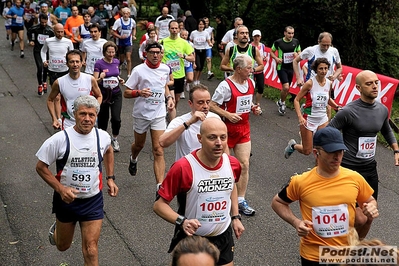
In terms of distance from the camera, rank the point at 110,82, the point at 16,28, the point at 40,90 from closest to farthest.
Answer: the point at 110,82, the point at 40,90, the point at 16,28

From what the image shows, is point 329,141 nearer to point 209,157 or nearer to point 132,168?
point 209,157

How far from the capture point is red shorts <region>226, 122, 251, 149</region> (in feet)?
23.1

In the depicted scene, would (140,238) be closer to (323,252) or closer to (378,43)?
(323,252)

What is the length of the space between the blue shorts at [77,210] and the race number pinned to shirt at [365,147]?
260 cm

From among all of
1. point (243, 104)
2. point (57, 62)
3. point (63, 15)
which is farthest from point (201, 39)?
point (243, 104)

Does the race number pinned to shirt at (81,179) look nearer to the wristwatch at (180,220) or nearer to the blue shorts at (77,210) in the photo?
the blue shorts at (77,210)

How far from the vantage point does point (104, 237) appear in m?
6.64

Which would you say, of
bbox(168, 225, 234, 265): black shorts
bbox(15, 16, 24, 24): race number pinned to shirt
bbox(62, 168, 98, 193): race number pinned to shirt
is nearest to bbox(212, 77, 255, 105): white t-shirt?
bbox(62, 168, 98, 193): race number pinned to shirt

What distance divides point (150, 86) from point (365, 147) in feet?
10.4

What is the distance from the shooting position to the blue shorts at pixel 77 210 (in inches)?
208

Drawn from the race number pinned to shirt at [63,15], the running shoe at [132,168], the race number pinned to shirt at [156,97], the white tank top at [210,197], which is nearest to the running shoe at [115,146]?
the running shoe at [132,168]

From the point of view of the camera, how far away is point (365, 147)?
586 cm

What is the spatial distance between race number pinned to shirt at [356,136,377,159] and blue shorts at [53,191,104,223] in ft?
8.54

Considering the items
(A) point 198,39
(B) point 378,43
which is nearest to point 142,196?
(A) point 198,39
